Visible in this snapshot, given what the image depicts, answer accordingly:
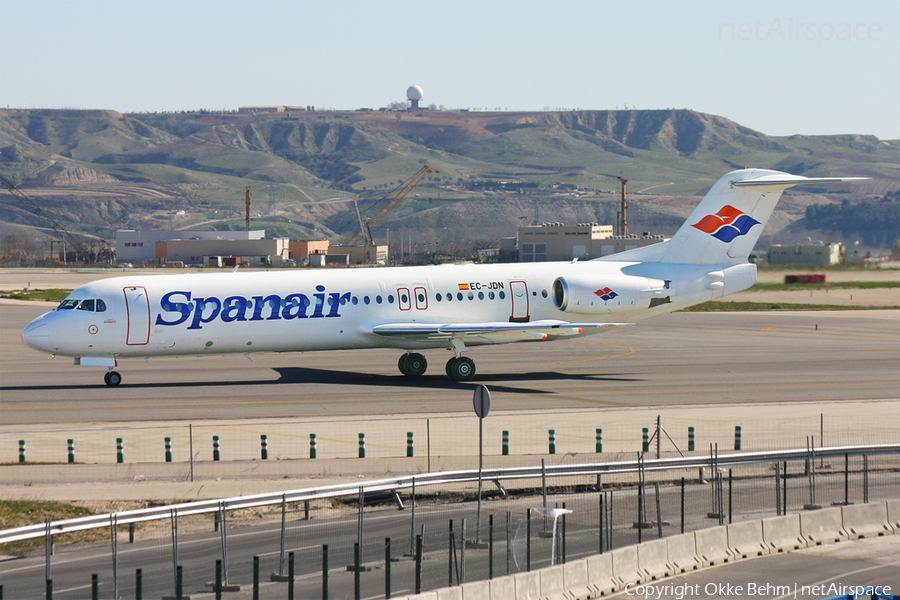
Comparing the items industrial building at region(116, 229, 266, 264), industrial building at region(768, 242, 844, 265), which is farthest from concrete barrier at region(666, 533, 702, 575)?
industrial building at region(116, 229, 266, 264)

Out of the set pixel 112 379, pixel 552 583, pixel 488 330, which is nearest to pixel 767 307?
pixel 488 330

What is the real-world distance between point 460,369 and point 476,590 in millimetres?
23615

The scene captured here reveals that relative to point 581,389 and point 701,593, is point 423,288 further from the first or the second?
point 701,593

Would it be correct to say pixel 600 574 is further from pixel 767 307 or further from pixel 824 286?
pixel 824 286

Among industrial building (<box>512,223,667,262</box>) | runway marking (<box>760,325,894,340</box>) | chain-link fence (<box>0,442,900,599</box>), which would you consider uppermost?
industrial building (<box>512,223,667,262</box>)

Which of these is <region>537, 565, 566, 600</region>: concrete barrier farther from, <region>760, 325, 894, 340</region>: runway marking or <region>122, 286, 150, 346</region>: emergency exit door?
<region>760, 325, 894, 340</region>: runway marking

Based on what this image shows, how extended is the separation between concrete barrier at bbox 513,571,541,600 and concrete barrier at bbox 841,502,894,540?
7.33 metres

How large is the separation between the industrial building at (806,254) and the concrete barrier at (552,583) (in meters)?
93.4

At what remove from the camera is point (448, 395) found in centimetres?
3497

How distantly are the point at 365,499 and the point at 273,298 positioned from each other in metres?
17.4

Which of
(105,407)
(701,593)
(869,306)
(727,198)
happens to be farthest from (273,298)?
(869,306)

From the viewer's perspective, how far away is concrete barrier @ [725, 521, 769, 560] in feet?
58.2

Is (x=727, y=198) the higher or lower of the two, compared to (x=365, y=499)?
higher

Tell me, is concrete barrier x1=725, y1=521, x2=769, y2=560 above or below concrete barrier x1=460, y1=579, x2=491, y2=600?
below
